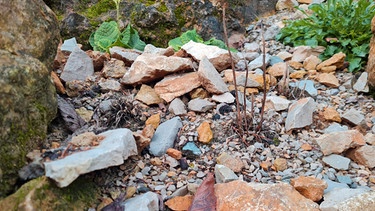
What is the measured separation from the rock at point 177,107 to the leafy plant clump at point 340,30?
→ 1.57m

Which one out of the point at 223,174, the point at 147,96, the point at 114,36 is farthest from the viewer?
the point at 114,36

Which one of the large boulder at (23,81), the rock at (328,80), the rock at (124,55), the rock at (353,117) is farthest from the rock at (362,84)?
the large boulder at (23,81)

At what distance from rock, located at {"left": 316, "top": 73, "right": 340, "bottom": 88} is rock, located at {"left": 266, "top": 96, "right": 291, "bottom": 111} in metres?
0.56

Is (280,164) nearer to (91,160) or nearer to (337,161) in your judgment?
(337,161)

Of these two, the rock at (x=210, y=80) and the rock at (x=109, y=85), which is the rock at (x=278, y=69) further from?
the rock at (x=109, y=85)

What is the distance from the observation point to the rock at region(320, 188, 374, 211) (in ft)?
5.98

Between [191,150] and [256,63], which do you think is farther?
[256,63]

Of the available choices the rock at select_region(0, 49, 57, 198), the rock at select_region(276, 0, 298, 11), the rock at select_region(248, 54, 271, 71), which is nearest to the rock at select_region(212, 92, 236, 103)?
the rock at select_region(248, 54, 271, 71)

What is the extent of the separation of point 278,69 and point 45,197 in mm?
2192

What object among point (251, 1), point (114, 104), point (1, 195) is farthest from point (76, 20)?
point (1, 195)

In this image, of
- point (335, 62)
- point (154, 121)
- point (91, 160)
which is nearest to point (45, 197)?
point (91, 160)

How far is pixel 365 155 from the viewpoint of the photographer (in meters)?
2.25

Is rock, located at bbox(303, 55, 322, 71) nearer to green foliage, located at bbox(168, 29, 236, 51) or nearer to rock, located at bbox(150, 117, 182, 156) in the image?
green foliage, located at bbox(168, 29, 236, 51)

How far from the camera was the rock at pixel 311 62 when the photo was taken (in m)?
3.33
